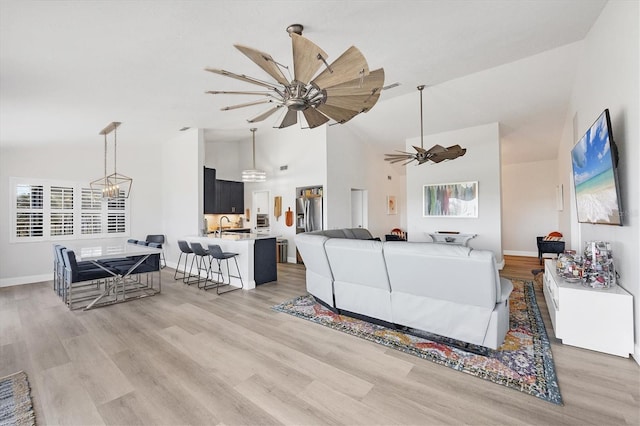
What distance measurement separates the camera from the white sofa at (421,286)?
2.49 meters

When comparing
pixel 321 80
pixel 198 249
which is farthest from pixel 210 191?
pixel 321 80

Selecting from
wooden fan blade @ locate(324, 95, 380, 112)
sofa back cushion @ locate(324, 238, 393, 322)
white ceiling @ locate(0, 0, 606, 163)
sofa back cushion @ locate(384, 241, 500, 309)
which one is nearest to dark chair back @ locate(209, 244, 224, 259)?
sofa back cushion @ locate(324, 238, 393, 322)

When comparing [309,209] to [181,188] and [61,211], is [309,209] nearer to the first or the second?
[181,188]

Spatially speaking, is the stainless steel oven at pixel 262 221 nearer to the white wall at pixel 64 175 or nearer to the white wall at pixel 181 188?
the white wall at pixel 181 188

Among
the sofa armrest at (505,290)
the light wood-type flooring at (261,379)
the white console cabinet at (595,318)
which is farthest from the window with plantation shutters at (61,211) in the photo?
the white console cabinet at (595,318)

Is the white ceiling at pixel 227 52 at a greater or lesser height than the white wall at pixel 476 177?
greater

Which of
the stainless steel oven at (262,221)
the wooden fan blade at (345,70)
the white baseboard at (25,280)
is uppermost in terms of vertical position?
the wooden fan blade at (345,70)

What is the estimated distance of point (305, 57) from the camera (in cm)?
202

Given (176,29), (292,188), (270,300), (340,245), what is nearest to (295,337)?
(340,245)

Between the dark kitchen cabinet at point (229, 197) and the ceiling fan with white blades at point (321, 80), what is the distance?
608 cm

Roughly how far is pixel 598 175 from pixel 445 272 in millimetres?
1850

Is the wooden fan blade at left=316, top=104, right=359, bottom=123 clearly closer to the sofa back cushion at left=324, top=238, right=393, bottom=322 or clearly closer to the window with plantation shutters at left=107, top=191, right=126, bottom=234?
the sofa back cushion at left=324, top=238, right=393, bottom=322

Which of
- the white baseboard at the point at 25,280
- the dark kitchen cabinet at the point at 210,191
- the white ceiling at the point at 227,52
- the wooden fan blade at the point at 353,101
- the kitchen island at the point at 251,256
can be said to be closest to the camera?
the wooden fan blade at the point at 353,101

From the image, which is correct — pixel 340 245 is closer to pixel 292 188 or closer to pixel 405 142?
pixel 292 188
